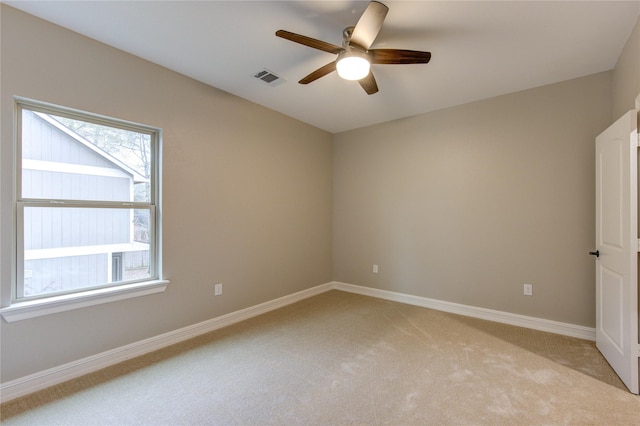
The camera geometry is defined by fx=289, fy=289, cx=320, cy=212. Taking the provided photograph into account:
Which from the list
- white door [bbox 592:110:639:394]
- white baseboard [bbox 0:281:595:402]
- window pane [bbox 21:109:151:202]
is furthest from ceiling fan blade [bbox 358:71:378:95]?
white baseboard [bbox 0:281:595:402]

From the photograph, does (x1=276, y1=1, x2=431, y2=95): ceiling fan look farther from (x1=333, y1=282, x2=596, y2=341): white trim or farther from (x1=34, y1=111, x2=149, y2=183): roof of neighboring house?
(x1=333, y1=282, x2=596, y2=341): white trim

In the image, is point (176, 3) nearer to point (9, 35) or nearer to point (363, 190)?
point (9, 35)

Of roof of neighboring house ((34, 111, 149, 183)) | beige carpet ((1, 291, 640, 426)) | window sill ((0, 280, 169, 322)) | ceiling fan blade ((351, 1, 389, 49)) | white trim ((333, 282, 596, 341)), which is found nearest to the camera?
ceiling fan blade ((351, 1, 389, 49))

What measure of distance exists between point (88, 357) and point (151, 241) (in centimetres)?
101

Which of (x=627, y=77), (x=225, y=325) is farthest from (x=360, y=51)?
(x=225, y=325)

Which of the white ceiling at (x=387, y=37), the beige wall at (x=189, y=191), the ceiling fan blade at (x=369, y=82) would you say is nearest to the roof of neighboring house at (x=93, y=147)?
the beige wall at (x=189, y=191)

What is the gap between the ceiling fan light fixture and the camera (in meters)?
2.00

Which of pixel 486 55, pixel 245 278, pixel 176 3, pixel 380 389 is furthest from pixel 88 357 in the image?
pixel 486 55

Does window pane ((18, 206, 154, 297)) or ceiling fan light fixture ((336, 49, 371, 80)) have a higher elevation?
ceiling fan light fixture ((336, 49, 371, 80))

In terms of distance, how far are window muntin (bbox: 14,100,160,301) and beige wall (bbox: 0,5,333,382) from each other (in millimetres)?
118

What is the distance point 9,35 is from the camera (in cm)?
195

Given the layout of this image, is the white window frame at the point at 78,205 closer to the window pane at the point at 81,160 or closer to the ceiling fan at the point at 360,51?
the window pane at the point at 81,160

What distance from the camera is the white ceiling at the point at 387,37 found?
1974 mm

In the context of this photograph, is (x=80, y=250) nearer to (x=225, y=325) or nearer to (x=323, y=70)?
(x=225, y=325)
